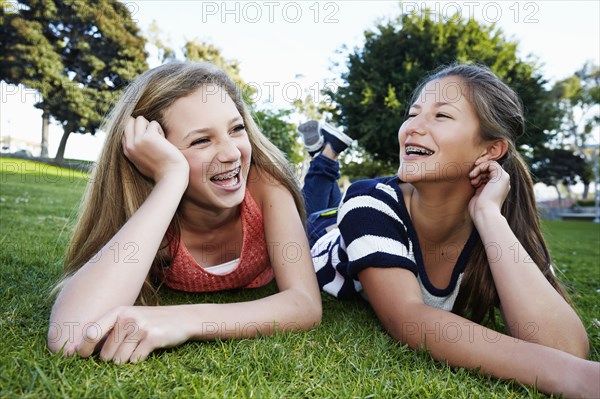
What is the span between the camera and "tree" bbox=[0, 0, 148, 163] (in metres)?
31.0

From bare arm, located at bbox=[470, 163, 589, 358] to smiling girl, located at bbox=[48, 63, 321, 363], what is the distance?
0.94 metres

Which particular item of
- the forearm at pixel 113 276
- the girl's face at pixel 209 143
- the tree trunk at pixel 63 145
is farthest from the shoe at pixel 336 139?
the tree trunk at pixel 63 145

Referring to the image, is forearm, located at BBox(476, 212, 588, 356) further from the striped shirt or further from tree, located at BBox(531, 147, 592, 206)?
tree, located at BBox(531, 147, 592, 206)

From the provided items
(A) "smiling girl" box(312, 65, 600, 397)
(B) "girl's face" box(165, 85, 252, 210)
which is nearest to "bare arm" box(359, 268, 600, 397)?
(A) "smiling girl" box(312, 65, 600, 397)

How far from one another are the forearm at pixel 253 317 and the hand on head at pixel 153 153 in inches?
30.9

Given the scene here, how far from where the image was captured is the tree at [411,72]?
21.1 metres

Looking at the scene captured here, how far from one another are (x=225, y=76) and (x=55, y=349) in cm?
209

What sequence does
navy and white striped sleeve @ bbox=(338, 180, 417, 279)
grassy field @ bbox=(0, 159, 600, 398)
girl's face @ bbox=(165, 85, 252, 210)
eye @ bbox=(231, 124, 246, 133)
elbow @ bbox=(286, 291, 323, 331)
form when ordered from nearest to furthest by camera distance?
grassy field @ bbox=(0, 159, 600, 398) → elbow @ bbox=(286, 291, 323, 331) → navy and white striped sleeve @ bbox=(338, 180, 417, 279) → girl's face @ bbox=(165, 85, 252, 210) → eye @ bbox=(231, 124, 246, 133)

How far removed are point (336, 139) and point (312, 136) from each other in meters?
0.44

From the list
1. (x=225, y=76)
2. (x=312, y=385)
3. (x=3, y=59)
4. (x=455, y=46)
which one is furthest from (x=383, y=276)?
(x=3, y=59)

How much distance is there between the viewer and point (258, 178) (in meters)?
3.10

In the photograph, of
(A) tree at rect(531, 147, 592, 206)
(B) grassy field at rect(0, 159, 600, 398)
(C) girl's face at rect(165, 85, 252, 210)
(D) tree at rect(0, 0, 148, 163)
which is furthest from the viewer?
(A) tree at rect(531, 147, 592, 206)

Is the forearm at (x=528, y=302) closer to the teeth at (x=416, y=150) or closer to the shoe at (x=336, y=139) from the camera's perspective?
the teeth at (x=416, y=150)

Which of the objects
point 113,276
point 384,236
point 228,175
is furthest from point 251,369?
point 228,175
